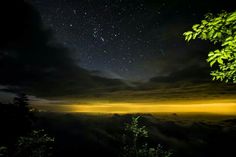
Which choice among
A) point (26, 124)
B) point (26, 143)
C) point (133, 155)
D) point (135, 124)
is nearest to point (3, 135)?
point (26, 124)

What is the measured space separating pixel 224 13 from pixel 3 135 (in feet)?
51.7

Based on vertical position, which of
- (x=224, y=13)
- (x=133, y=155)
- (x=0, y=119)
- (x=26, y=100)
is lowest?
(x=133, y=155)

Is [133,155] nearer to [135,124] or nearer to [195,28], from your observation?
[135,124]

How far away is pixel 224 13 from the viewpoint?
22.7 feet

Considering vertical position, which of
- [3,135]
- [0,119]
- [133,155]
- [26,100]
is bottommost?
[133,155]

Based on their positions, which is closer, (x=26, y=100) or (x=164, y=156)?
(x=26, y=100)

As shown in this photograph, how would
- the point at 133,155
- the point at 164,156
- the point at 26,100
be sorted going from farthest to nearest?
the point at 133,155 < the point at 164,156 < the point at 26,100

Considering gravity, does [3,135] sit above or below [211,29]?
below

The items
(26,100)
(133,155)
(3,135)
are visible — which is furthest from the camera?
(133,155)

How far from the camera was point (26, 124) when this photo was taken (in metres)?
18.1

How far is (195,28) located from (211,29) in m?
0.46

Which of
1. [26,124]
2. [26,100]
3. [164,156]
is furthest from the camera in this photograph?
[164,156]

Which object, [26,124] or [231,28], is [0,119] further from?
[231,28]

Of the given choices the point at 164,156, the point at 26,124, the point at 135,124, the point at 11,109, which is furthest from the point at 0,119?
the point at 164,156
